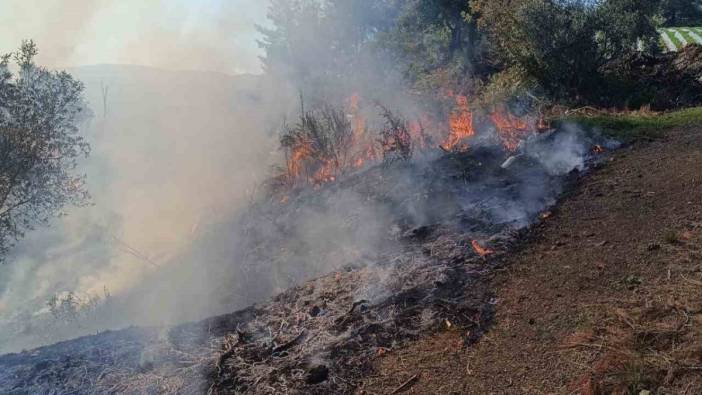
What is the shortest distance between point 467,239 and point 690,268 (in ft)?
8.12

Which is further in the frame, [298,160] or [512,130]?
[298,160]

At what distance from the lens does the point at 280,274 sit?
Answer: 27.1 feet

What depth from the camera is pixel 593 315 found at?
14.5ft

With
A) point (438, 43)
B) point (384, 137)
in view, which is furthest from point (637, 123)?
point (438, 43)

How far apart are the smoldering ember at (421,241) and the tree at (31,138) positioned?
0.04 metres

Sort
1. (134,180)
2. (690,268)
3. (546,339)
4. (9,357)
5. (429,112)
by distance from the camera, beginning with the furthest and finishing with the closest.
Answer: (134,180) < (429,112) < (9,357) < (690,268) < (546,339)

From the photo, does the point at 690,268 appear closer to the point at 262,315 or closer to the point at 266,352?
the point at 266,352

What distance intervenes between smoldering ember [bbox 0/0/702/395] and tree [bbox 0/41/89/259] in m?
0.04

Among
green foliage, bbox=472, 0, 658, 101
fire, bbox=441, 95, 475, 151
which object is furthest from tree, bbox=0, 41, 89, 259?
green foliage, bbox=472, 0, 658, 101

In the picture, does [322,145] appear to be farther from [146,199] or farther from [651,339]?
[146,199]

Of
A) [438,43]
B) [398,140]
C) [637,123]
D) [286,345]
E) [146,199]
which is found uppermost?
[438,43]

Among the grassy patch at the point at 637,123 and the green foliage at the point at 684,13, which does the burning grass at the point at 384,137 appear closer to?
the grassy patch at the point at 637,123

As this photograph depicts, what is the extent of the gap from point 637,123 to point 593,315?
6.34 metres

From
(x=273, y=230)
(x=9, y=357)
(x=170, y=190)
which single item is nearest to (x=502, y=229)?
(x=273, y=230)
